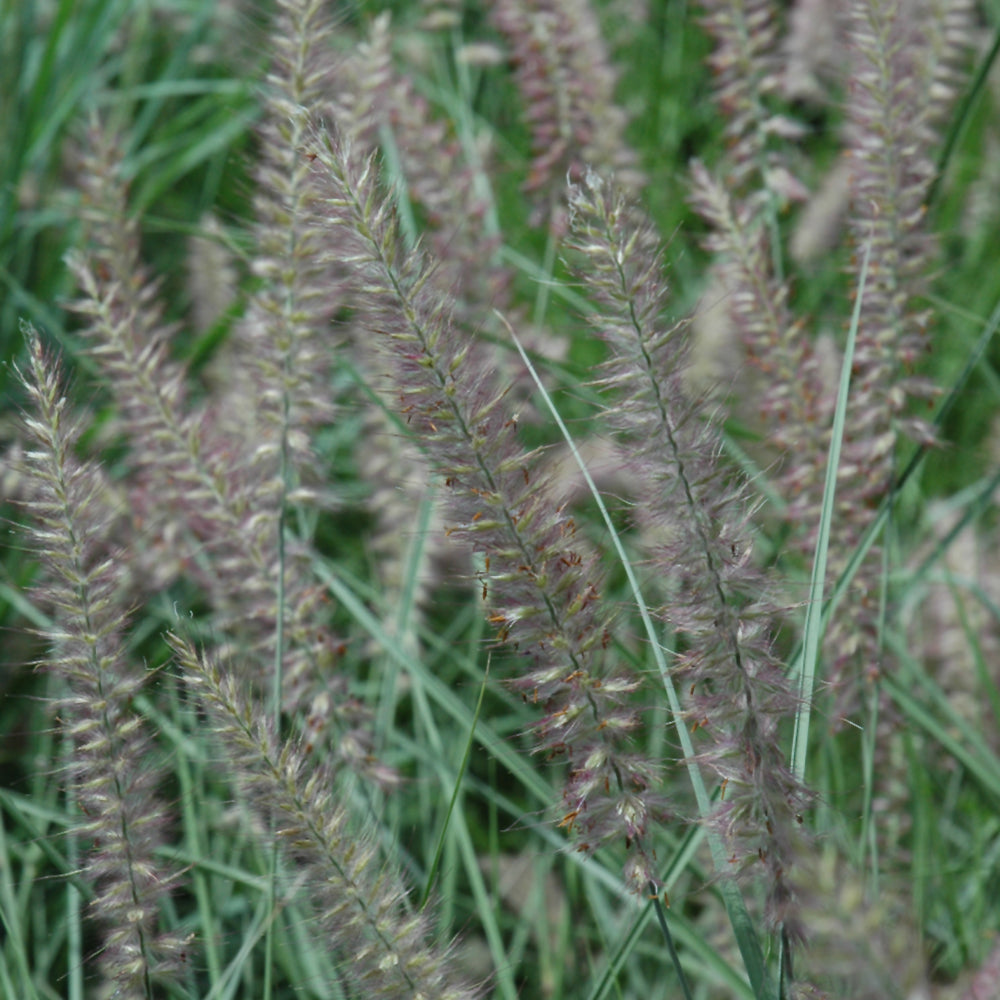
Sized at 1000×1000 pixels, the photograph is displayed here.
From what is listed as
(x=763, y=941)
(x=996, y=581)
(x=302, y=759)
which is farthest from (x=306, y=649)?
(x=996, y=581)

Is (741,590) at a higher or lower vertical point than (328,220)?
lower

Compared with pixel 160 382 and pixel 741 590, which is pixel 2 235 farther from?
pixel 741 590

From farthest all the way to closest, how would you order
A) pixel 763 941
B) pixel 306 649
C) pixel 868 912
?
pixel 306 649 < pixel 763 941 < pixel 868 912

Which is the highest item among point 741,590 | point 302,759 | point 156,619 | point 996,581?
point 741,590

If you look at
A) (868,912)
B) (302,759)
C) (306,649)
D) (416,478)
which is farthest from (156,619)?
(868,912)

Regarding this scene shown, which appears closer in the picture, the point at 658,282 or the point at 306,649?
the point at 658,282

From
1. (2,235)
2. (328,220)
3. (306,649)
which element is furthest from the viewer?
(2,235)
